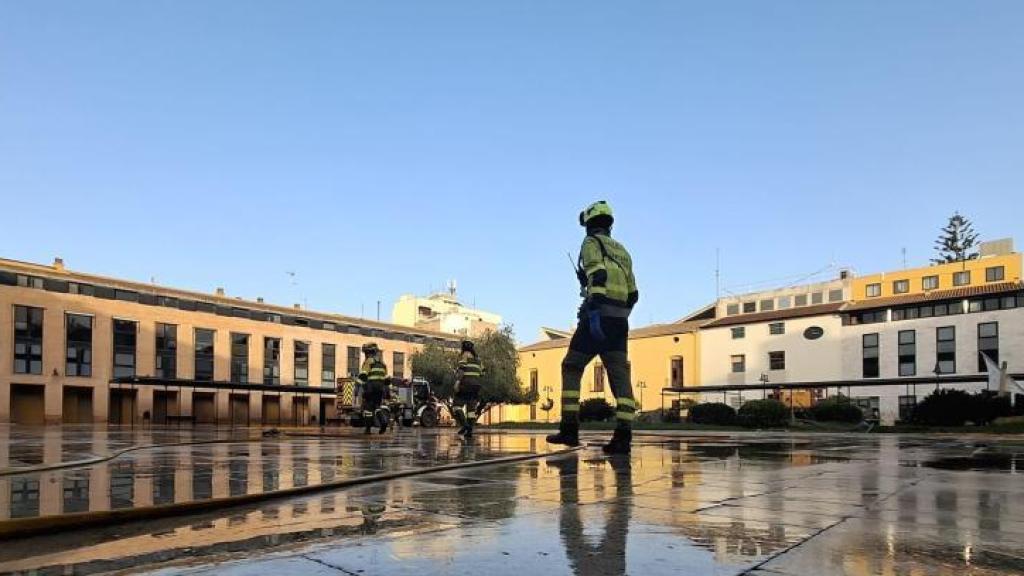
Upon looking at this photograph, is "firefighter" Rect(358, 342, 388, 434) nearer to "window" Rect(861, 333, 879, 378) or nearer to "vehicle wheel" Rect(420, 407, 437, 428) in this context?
"vehicle wheel" Rect(420, 407, 437, 428)

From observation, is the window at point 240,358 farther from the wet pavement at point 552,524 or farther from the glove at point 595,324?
the wet pavement at point 552,524

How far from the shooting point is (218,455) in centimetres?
962

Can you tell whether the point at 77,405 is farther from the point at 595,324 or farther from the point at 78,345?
the point at 595,324

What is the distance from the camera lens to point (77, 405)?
63125 millimetres

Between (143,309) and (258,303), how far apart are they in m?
12.7

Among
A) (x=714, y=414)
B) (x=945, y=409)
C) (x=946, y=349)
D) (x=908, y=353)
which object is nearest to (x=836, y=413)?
(x=714, y=414)

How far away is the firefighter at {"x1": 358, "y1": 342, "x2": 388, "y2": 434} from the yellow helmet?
7.58 meters

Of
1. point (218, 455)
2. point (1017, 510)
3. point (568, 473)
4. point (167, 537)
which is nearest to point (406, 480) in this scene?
point (568, 473)

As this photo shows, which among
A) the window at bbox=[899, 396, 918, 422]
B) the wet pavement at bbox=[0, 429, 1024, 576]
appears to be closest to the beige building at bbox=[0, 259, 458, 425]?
the window at bbox=[899, 396, 918, 422]

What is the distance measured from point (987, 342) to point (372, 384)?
53797mm

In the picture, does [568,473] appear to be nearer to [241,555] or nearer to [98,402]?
[241,555]

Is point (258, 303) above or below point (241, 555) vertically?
above

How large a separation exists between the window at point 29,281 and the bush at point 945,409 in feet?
207

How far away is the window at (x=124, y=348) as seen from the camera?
218 feet
